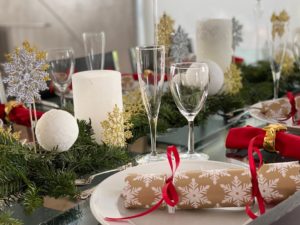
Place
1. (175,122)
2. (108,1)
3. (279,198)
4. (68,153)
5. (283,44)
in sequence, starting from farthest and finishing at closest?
1. (108,1)
2. (283,44)
3. (175,122)
4. (68,153)
5. (279,198)

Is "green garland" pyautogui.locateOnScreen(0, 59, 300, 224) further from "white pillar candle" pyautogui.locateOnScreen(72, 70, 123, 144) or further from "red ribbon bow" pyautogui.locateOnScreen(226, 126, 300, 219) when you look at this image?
"red ribbon bow" pyautogui.locateOnScreen(226, 126, 300, 219)

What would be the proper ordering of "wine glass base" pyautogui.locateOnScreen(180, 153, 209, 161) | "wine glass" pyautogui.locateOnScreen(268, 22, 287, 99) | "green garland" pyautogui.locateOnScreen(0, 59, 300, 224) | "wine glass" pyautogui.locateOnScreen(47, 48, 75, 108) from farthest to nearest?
1. "wine glass" pyautogui.locateOnScreen(268, 22, 287, 99)
2. "wine glass" pyautogui.locateOnScreen(47, 48, 75, 108)
3. "wine glass base" pyautogui.locateOnScreen(180, 153, 209, 161)
4. "green garland" pyautogui.locateOnScreen(0, 59, 300, 224)

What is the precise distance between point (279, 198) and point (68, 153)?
0.42m

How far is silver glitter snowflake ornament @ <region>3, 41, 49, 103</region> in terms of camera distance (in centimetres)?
94

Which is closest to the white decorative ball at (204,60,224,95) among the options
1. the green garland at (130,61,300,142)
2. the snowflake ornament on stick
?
the green garland at (130,61,300,142)

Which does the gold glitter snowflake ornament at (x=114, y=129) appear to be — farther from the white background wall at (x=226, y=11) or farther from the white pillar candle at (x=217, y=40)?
the white background wall at (x=226, y=11)

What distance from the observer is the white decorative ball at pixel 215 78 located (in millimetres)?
1384

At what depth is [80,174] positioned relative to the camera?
91 cm

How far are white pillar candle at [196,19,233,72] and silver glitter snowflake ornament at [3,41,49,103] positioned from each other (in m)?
0.69

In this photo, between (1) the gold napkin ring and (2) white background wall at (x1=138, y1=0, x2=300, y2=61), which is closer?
(1) the gold napkin ring

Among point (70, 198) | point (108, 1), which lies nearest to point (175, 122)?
point (70, 198)

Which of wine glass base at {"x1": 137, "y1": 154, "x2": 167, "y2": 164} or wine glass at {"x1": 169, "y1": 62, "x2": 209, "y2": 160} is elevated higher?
wine glass at {"x1": 169, "y1": 62, "x2": 209, "y2": 160}

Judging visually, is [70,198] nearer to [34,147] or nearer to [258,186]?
[34,147]

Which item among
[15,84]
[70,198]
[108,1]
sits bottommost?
[70,198]
